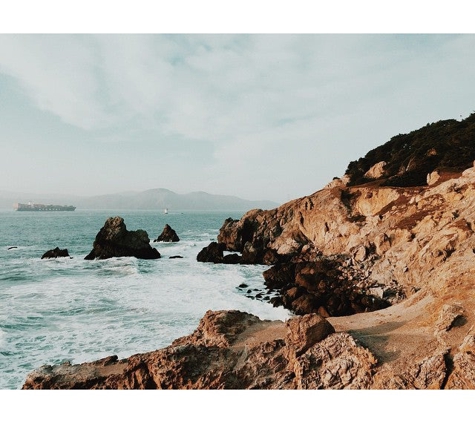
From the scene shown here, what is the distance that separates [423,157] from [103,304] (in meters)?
48.8

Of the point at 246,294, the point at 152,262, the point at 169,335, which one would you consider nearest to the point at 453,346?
the point at 169,335

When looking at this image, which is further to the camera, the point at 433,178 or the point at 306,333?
the point at 433,178

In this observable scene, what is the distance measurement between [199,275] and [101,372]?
26737mm

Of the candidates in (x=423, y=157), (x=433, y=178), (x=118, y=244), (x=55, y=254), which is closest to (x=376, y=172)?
(x=423, y=157)

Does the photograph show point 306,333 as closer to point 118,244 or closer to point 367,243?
point 367,243

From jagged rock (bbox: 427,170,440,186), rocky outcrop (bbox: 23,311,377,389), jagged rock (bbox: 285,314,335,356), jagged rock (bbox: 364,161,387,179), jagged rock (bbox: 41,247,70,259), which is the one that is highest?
jagged rock (bbox: 364,161,387,179)

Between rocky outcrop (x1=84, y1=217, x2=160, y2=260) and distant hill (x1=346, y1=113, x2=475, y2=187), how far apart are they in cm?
3779

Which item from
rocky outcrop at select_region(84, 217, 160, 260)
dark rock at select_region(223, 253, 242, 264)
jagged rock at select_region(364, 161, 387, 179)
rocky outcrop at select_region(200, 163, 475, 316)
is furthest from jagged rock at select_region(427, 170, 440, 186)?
rocky outcrop at select_region(84, 217, 160, 260)

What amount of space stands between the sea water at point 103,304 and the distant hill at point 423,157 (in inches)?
1039

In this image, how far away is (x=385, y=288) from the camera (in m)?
26.2

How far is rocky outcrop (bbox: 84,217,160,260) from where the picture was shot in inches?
2029

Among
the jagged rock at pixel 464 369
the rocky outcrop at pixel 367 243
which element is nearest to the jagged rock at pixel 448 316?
the jagged rock at pixel 464 369

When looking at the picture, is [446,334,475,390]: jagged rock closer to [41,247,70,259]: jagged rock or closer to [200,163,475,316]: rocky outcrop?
[200,163,475,316]: rocky outcrop

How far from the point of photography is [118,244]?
172 ft
